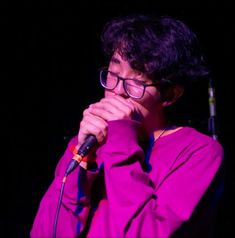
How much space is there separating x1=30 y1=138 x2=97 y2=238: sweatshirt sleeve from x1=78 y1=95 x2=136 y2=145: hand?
140 mm

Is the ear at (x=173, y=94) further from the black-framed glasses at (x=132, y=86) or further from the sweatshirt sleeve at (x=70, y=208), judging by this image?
the sweatshirt sleeve at (x=70, y=208)

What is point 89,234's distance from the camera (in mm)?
1141

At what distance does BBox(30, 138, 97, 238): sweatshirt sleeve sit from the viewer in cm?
117

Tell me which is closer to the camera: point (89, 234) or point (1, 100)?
point (89, 234)

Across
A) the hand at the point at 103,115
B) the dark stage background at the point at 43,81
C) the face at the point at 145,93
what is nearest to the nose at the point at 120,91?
the face at the point at 145,93

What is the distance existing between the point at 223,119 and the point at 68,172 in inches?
77.2

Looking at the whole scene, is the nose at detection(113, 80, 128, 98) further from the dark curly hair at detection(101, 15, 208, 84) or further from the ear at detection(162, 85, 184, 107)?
the ear at detection(162, 85, 184, 107)

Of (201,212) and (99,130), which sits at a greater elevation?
(99,130)

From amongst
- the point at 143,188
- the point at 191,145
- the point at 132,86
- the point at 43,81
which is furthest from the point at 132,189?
the point at 43,81

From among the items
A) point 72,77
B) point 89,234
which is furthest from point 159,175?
point 72,77

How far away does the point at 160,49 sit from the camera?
4.51 ft

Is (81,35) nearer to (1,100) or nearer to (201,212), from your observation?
(1,100)

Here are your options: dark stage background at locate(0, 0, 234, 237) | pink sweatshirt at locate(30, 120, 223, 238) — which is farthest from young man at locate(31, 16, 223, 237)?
dark stage background at locate(0, 0, 234, 237)

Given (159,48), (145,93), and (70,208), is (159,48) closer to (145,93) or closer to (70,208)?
(145,93)
